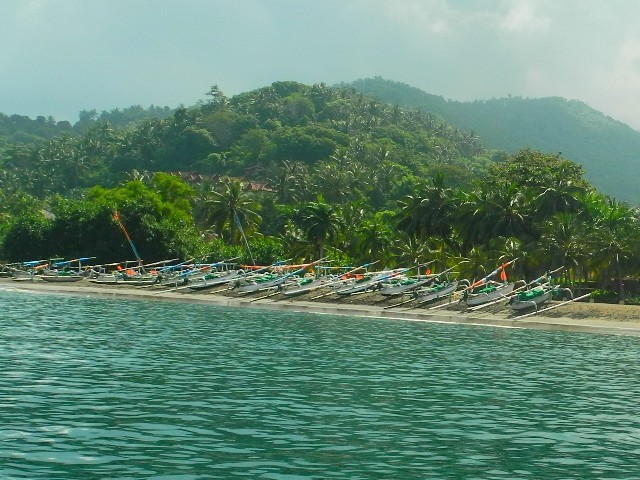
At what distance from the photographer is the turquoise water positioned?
774 inches

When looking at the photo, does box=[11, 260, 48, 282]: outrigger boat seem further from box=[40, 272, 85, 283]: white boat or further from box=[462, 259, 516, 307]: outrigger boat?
box=[462, 259, 516, 307]: outrigger boat

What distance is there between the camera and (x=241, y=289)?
80500 mm

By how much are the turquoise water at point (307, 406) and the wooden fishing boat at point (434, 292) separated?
865 inches

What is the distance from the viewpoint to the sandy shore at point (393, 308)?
200 ft

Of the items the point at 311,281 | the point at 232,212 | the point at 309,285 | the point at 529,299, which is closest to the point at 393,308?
the point at 529,299

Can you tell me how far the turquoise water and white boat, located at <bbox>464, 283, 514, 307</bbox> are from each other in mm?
18657

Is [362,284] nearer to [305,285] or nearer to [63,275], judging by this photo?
[305,285]

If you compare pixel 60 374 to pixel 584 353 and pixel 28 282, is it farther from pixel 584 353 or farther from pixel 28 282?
pixel 28 282

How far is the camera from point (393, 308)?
69.9 meters

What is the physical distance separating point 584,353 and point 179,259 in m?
62.1

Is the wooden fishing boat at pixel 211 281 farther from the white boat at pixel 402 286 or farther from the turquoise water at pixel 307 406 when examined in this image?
the turquoise water at pixel 307 406

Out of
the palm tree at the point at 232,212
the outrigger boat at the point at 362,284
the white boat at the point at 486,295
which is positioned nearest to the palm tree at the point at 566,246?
the white boat at the point at 486,295

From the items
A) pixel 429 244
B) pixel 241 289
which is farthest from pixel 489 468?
pixel 429 244

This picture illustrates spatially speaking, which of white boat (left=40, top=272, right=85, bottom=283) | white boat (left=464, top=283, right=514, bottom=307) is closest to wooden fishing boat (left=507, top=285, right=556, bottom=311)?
white boat (left=464, top=283, right=514, bottom=307)
